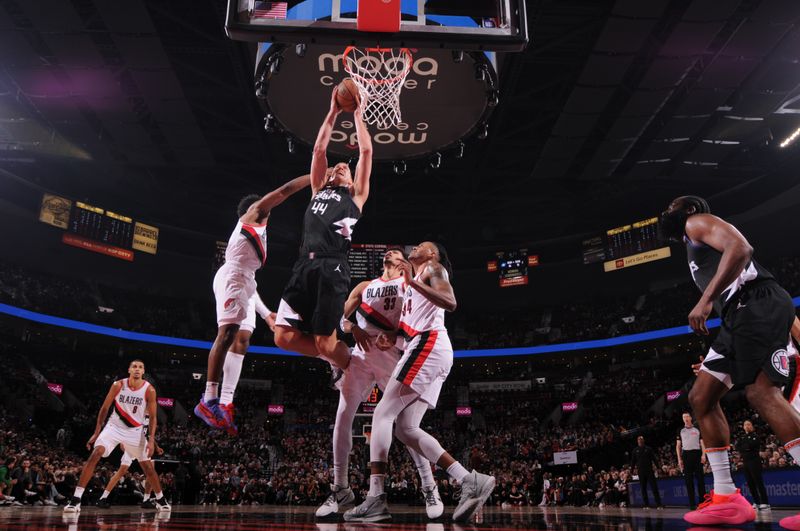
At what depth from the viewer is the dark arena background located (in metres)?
4.82

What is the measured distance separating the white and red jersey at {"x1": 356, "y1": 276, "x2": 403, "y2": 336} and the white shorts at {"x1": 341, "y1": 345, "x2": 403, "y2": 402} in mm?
198

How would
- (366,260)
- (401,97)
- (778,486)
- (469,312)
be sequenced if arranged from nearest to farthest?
(778,486)
(401,97)
(366,260)
(469,312)

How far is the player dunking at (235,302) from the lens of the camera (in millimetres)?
4688

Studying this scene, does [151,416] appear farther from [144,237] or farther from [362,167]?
[144,237]

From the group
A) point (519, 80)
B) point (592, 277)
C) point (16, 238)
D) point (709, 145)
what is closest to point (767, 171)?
point (709, 145)

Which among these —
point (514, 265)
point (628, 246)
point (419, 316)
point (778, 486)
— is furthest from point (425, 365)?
point (514, 265)

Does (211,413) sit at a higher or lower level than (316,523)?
higher

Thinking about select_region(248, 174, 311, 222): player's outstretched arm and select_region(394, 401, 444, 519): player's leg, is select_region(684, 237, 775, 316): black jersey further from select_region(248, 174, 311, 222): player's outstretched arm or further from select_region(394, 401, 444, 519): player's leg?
select_region(248, 174, 311, 222): player's outstretched arm

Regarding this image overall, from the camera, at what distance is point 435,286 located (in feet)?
13.8

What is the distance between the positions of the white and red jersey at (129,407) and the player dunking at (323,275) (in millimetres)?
4134

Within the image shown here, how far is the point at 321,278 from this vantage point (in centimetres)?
418

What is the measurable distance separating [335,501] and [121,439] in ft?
13.7

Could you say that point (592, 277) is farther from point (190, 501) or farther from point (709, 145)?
point (190, 501)

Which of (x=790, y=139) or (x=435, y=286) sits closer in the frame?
(x=435, y=286)
